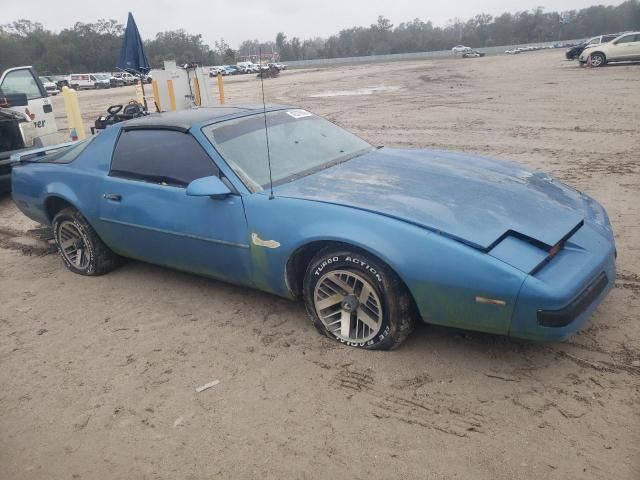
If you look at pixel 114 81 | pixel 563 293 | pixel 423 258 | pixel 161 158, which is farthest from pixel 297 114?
pixel 114 81

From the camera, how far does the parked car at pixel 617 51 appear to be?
21406 millimetres

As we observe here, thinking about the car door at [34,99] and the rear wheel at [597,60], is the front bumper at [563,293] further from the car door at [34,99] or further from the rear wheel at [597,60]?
the rear wheel at [597,60]

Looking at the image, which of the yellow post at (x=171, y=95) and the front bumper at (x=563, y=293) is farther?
the yellow post at (x=171, y=95)

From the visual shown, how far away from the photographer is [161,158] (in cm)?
378

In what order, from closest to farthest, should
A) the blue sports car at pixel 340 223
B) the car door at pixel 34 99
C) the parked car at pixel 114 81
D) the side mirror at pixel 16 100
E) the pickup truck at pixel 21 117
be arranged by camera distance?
the blue sports car at pixel 340 223 → the pickup truck at pixel 21 117 → the side mirror at pixel 16 100 → the car door at pixel 34 99 → the parked car at pixel 114 81

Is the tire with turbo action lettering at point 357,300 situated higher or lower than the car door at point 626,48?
lower

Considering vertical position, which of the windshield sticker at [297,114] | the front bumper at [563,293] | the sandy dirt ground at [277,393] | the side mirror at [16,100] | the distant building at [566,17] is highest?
the distant building at [566,17]

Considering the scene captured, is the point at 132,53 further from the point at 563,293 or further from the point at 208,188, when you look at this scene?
the point at 563,293

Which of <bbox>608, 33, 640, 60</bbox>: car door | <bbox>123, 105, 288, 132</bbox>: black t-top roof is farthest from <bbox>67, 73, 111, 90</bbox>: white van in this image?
<bbox>123, 105, 288, 132</bbox>: black t-top roof

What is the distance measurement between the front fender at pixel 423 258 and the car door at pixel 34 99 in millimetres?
7344

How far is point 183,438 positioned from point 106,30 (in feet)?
336

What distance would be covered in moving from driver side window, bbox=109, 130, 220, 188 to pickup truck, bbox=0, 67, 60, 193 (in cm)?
431

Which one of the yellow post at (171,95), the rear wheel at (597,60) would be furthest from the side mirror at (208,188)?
the rear wheel at (597,60)

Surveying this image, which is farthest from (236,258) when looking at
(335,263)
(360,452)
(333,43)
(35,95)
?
(333,43)
